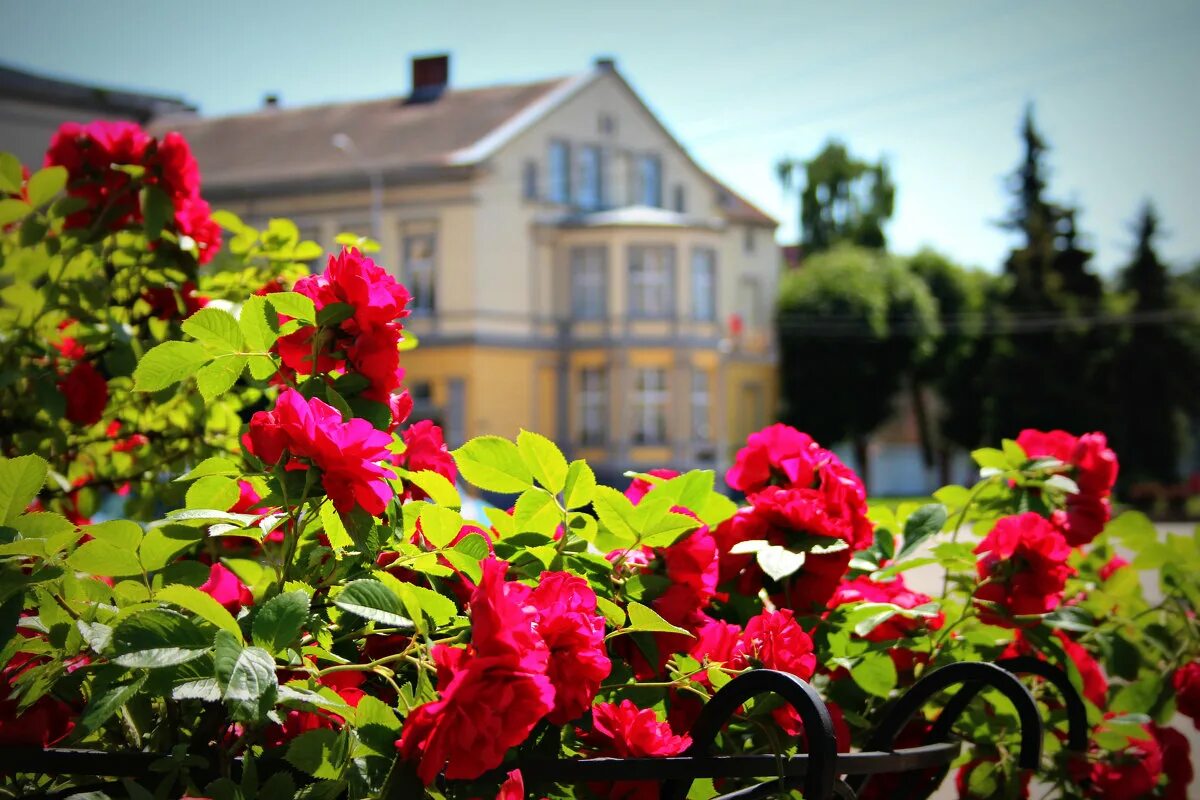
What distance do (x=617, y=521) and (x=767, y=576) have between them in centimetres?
26

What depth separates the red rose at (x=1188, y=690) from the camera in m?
1.81

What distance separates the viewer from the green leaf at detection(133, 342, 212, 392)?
45.1 inches

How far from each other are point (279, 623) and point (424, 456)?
0.47m

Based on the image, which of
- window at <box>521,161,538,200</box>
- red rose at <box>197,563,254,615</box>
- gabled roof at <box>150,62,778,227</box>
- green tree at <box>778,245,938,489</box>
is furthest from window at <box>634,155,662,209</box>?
red rose at <box>197,563,254,615</box>

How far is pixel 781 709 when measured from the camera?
3.78 feet

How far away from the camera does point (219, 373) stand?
3.81ft

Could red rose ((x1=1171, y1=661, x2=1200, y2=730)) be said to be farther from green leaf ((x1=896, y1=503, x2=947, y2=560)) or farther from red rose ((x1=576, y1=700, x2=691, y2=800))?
red rose ((x1=576, y1=700, x2=691, y2=800))

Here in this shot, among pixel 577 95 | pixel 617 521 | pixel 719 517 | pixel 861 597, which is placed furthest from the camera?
pixel 577 95

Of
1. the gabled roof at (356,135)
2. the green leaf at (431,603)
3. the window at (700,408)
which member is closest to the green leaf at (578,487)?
the green leaf at (431,603)

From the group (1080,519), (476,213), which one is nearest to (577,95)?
(476,213)

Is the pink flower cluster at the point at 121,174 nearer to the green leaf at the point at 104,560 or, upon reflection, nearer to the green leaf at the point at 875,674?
the green leaf at the point at 104,560

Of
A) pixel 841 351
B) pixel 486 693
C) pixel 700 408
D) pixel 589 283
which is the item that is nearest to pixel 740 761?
pixel 486 693

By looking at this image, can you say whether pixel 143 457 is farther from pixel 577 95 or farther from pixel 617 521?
pixel 577 95

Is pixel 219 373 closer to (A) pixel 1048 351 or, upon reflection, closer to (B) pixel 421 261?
(B) pixel 421 261
